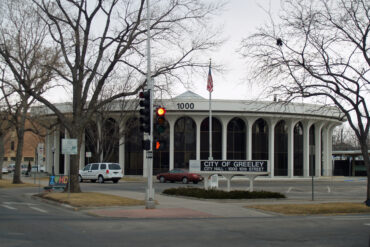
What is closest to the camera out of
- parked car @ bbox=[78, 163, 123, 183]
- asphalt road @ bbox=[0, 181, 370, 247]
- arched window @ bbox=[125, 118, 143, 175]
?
asphalt road @ bbox=[0, 181, 370, 247]

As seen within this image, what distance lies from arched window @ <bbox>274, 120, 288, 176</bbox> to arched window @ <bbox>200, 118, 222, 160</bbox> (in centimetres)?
712

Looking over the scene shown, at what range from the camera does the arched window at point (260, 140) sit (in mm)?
55719

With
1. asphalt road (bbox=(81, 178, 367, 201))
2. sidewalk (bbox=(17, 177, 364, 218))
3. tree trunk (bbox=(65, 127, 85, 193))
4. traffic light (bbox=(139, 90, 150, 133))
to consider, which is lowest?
asphalt road (bbox=(81, 178, 367, 201))

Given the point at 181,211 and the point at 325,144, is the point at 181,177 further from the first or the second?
the point at 325,144

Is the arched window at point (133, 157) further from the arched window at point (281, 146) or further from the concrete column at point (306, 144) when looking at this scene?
the concrete column at point (306, 144)

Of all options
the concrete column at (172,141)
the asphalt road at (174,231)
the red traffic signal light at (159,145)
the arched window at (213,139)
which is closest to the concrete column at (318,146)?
the arched window at (213,139)

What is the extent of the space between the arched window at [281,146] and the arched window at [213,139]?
7117 millimetres

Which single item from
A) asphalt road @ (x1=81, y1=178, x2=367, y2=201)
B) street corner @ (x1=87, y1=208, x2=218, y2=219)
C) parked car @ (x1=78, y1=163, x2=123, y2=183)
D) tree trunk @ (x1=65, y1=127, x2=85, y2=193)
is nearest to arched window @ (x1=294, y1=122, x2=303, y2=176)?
asphalt road @ (x1=81, y1=178, x2=367, y2=201)

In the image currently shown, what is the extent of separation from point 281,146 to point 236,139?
5.97 m

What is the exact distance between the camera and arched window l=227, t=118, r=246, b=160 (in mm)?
55219

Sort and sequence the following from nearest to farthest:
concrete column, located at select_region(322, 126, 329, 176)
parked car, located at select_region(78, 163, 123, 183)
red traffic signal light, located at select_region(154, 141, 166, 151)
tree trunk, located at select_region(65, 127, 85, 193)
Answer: red traffic signal light, located at select_region(154, 141, 166, 151) → tree trunk, located at select_region(65, 127, 85, 193) → parked car, located at select_region(78, 163, 123, 183) → concrete column, located at select_region(322, 126, 329, 176)

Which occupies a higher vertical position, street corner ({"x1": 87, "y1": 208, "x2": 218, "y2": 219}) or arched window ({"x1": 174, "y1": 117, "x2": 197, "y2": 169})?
arched window ({"x1": 174, "y1": 117, "x2": 197, "y2": 169})

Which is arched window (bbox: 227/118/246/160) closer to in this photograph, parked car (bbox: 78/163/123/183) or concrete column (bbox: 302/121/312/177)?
concrete column (bbox: 302/121/312/177)

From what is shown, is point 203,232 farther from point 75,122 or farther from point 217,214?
point 75,122
